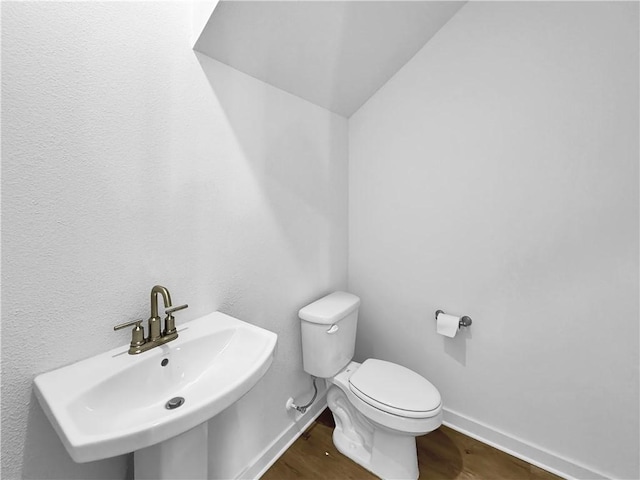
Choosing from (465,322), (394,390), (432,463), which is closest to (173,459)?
(394,390)

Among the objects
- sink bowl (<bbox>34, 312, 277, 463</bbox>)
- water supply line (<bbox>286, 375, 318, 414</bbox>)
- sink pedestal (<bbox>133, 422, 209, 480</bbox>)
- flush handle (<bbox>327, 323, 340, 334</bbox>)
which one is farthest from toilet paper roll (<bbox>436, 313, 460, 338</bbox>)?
sink pedestal (<bbox>133, 422, 209, 480</bbox>)

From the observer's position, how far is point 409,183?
5.18ft

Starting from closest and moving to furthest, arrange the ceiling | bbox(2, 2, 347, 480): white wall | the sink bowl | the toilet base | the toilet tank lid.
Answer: the sink bowl < bbox(2, 2, 347, 480): white wall < the ceiling < the toilet base < the toilet tank lid

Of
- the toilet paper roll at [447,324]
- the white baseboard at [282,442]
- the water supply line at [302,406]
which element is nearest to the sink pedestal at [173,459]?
the white baseboard at [282,442]

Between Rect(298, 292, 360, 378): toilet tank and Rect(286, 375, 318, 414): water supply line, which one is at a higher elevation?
Rect(298, 292, 360, 378): toilet tank

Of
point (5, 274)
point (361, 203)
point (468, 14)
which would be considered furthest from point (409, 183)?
point (5, 274)

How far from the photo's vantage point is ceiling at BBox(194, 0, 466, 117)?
1.00 m

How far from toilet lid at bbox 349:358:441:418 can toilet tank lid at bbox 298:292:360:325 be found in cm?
30

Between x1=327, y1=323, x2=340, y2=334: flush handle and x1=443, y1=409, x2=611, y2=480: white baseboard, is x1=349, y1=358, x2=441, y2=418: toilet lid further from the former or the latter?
x1=443, y1=409, x2=611, y2=480: white baseboard

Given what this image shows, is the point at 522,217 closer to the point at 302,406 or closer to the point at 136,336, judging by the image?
the point at 302,406

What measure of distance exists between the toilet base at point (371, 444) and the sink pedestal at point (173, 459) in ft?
2.57

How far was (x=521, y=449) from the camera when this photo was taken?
1368mm

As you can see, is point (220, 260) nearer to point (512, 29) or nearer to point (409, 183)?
point (409, 183)

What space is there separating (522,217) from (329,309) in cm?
103
